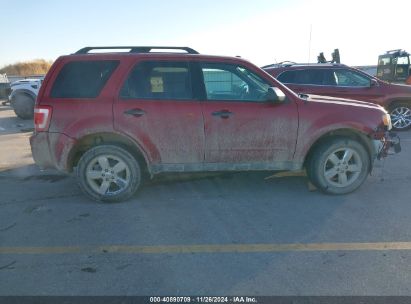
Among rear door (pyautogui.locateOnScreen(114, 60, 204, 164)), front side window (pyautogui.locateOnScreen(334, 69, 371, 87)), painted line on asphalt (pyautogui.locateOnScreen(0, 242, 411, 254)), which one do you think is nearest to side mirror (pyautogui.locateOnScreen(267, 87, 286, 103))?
rear door (pyautogui.locateOnScreen(114, 60, 204, 164))

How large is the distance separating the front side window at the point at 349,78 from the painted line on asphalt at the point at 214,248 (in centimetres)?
608

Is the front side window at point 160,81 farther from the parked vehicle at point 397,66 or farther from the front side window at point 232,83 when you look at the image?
the parked vehicle at point 397,66

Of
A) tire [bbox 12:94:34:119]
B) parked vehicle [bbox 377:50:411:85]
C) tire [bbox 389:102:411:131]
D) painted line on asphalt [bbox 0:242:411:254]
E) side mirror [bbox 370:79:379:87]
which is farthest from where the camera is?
parked vehicle [bbox 377:50:411:85]

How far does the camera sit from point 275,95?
4480 millimetres

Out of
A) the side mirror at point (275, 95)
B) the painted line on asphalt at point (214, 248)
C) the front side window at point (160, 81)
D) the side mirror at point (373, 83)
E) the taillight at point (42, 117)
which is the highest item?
the front side window at point (160, 81)

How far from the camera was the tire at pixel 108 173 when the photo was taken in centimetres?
465

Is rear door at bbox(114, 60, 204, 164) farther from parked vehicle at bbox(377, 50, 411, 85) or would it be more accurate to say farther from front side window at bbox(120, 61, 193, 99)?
parked vehicle at bbox(377, 50, 411, 85)

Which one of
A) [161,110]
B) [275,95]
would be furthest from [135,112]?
[275,95]

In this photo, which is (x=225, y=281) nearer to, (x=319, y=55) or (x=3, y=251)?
(x=3, y=251)

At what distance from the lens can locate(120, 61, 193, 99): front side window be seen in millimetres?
4582

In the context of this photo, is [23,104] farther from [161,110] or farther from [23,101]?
[161,110]

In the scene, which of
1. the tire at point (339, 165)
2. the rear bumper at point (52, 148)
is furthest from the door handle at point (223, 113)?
the rear bumper at point (52, 148)

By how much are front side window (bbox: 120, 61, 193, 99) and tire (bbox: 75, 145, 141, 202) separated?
2.59 ft

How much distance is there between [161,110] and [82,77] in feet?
3.50
